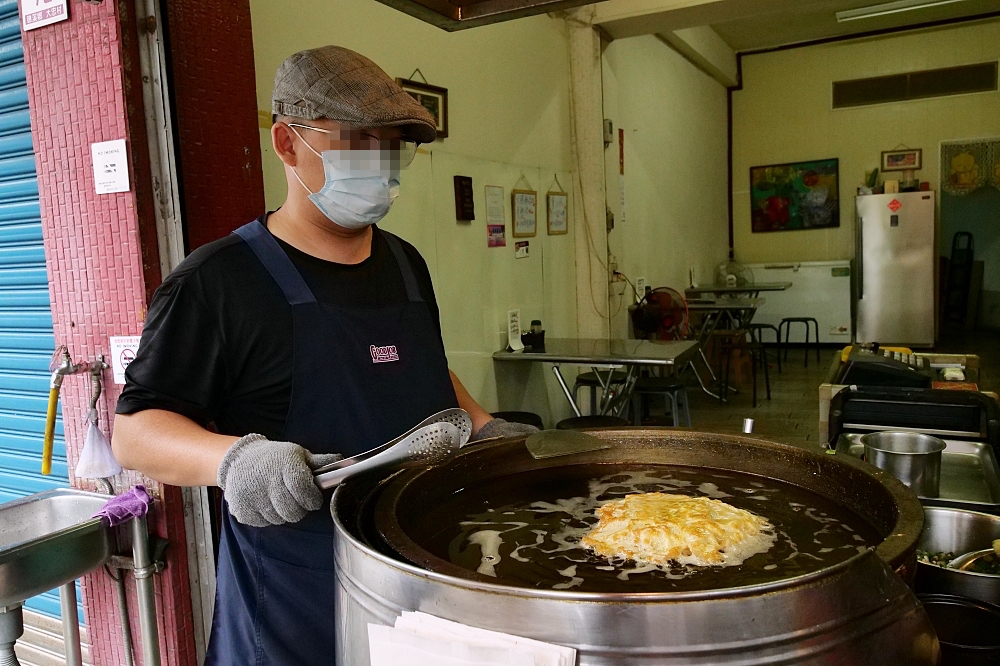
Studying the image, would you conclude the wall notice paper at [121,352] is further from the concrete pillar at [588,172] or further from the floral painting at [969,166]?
the floral painting at [969,166]

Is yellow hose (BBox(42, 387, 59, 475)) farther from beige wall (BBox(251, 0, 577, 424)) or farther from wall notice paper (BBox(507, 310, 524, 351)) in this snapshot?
wall notice paper (BBox(507, 310, 524, 351))

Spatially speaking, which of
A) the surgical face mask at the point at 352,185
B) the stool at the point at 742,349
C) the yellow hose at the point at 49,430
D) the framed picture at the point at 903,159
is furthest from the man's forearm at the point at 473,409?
the framed picture at the point at 903,159

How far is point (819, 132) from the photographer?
10203mm

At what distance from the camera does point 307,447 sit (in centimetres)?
149

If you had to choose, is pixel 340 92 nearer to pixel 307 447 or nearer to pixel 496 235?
pixel 307 447

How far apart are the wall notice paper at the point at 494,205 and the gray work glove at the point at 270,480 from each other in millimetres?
3463

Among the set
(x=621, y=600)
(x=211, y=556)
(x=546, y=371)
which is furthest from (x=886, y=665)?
(x=546, y=371)

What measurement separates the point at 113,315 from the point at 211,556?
0.80m

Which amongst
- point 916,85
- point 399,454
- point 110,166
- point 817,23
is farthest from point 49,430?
point 916,85

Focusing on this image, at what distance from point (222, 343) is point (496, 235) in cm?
327

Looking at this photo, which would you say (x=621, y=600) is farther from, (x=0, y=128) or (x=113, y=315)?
(x=0, y=128)

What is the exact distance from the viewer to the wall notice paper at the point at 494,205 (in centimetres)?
452

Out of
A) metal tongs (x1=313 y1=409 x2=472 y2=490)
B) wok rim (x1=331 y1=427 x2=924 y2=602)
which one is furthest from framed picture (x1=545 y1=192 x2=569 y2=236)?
metal tongs (x1=313 y1=409 x2=472 y2=490)

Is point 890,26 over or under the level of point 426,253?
over
